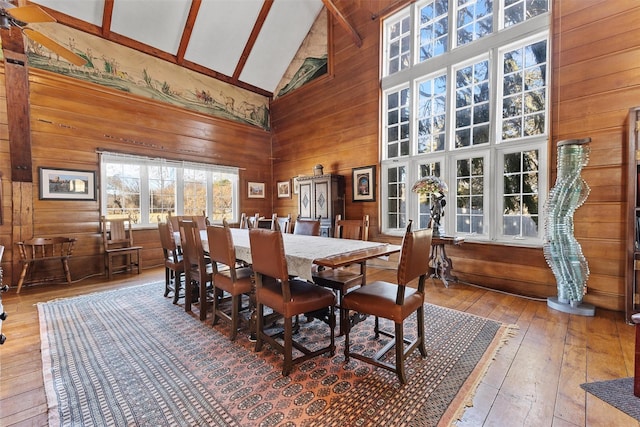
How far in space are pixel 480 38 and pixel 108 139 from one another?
606 centimetres

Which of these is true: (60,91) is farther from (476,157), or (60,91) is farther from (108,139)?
(476,157)

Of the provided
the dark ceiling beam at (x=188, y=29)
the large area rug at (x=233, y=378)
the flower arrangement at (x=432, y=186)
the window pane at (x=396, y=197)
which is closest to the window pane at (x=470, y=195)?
the flower arrangement at (x=432, y=186)

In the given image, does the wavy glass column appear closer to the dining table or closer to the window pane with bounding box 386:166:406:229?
the dining table

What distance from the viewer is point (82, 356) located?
2094mm

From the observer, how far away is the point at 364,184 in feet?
17.0

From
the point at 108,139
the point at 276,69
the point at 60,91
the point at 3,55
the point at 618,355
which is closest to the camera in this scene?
the point at 618,355

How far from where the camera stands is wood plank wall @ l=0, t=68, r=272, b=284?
4047 mm

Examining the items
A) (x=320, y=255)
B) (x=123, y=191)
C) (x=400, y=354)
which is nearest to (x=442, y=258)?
(x=400, y=354)

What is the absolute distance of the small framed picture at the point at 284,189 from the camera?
6.70m

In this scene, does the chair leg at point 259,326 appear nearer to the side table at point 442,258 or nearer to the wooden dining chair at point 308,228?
the wooden dining chair at point 308,228

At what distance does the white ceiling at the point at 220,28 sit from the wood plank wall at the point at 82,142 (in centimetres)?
113

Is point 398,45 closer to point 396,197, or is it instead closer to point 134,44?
point 396,197

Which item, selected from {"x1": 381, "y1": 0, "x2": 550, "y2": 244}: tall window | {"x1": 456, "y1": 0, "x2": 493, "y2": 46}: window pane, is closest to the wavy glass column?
{"x1": 381, "y1": 0, "x2": 550, "y2": 244}: tall window

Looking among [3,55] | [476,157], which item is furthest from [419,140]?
[3,55]
